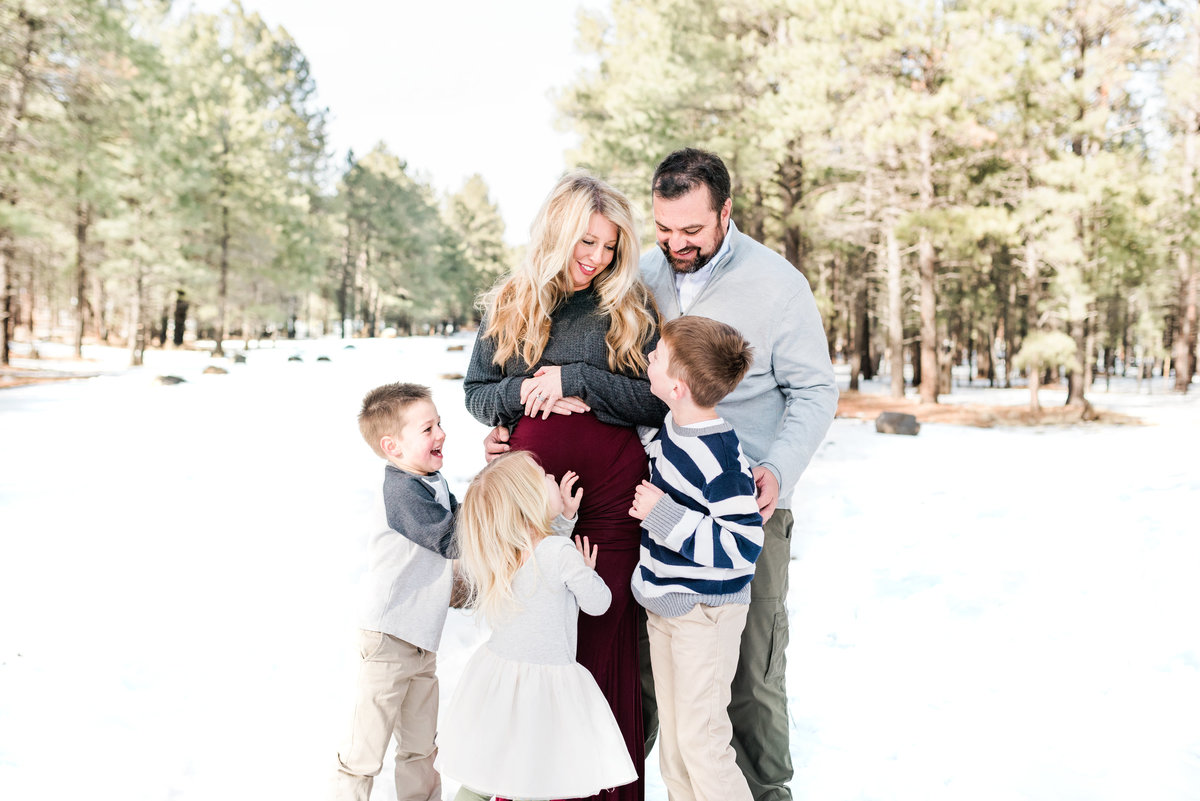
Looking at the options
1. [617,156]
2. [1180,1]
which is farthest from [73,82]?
[1180,1]

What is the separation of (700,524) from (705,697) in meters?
0.60

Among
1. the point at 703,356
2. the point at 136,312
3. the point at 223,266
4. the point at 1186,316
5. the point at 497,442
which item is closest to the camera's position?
the point at 703,356

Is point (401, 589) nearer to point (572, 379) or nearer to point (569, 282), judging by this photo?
point (572, 379)

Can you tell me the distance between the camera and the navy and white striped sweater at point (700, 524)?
249 centimetres

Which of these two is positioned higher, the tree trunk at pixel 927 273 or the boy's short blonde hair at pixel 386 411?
the tree trunk at pixel 927 273

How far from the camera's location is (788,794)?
3018 mm

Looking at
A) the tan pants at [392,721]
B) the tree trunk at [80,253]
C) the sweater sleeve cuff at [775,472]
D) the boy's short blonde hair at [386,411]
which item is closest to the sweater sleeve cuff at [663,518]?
the sweater sleeve cuff at [775,472]

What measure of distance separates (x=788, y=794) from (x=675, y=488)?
1401mm

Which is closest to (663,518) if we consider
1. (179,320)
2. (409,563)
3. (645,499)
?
(645,499)

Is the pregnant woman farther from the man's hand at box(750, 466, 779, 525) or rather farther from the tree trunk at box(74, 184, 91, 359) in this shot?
the tree trunk at box(74, 184, 91, 359)

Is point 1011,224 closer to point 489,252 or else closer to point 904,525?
point 904,525

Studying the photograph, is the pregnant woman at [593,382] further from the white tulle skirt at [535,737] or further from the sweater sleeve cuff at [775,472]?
the sweater sleeve cuff at [775,472]

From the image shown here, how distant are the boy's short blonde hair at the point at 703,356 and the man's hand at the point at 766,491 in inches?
14.2

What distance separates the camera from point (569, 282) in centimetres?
272
